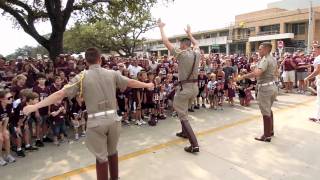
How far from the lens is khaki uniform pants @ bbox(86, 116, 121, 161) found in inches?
161

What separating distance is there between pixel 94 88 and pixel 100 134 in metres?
0.59

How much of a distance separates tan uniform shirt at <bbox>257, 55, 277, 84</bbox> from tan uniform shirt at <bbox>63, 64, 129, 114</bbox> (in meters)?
3.79

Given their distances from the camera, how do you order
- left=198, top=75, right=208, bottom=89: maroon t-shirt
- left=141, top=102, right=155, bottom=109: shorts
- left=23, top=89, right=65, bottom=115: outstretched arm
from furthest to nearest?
left=198, top=75, right=208, bottom=89: maroon t-shirt → left=141, top=102, right=155, bottom=109: shorts → left=23, top=89, right=65, bottom=115: outstretched arm

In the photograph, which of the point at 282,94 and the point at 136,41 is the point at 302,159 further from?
the point at 136,41

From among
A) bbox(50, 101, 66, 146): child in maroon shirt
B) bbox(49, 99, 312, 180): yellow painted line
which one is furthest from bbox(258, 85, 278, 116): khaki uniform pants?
bbox(50, 101, 66, 146): child in maroon shirt

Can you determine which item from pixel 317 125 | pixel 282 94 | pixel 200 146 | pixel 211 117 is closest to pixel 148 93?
pixel 211 117

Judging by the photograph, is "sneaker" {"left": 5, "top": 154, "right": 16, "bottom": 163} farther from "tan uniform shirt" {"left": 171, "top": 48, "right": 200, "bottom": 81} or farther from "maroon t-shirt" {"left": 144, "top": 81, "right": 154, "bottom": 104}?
"maroon t-shirt" {"left": 144, "top": 81, "right": 154, "bottom": 104}

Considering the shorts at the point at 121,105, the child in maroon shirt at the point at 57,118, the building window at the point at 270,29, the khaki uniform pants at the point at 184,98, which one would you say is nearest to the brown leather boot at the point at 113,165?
the khaki uniform pants at the point at 184,98

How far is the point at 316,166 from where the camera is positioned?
5.48m

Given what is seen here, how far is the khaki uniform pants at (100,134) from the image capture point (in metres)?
4.10

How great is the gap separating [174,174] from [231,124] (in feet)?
12.1

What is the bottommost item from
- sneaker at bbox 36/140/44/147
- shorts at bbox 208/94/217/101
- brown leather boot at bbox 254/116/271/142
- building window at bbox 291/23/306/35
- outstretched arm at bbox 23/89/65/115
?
sneaker at bbox 36/140/44/147

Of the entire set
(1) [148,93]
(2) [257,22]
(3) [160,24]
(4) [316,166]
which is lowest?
(4) [316,166]

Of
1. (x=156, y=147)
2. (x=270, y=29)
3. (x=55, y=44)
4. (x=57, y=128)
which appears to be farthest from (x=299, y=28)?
(x=57, y=128)
